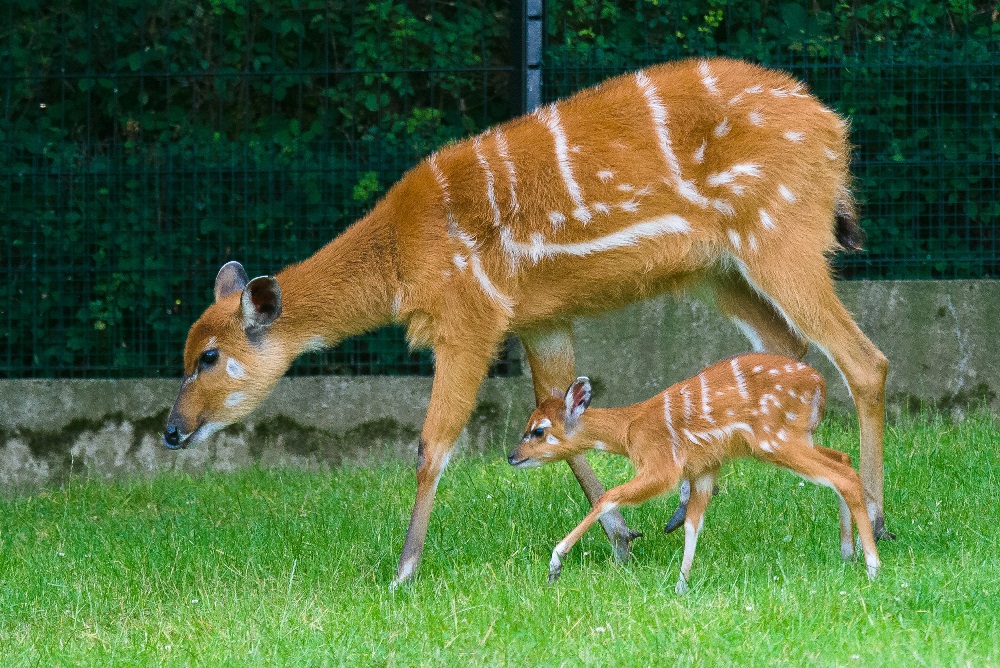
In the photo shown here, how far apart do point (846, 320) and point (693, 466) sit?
1.01 metres

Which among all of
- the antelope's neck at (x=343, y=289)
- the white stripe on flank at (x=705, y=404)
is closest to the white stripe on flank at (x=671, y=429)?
the white stripe on flank at (x=705, y=404)

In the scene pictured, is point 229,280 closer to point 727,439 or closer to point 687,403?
point 687,403

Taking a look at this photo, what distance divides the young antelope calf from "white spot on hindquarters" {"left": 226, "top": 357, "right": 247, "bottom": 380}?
130 centimetres

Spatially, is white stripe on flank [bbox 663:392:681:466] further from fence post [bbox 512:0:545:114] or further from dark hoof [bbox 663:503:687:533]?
fence post [bbox 512:0:545:114]

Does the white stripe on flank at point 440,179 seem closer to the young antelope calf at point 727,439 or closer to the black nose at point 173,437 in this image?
the young antelope calf at point 727,439

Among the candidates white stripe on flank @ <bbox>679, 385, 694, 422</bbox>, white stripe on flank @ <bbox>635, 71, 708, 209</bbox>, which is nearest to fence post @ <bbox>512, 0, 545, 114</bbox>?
white stripe on flank @ <bbox>635, 71, 708, 209</bbox>

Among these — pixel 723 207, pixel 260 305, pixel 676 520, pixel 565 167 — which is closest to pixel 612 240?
pixel 565 167

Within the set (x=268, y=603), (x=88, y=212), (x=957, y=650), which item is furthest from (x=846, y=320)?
(x=88, y=212)

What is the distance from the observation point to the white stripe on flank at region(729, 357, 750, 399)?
485 centimetres

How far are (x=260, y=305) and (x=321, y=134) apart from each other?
255 cm

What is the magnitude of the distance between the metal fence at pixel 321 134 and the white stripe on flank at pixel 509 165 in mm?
1963

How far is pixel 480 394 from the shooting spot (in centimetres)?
755

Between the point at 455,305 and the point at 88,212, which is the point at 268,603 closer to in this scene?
the point at 455,305

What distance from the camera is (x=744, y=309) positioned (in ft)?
19.3
